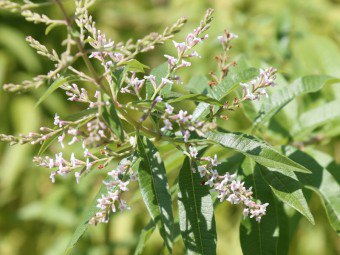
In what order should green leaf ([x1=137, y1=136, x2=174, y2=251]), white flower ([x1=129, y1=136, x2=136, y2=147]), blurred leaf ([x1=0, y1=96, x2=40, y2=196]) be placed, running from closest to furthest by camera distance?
green leaf ([x1=137, y1=136, x2=174, y2=251]) → white flower ([x1=129, y1=136, x2=136, y2=147]) → blurred leaf ([x1=0, y1=96, x2=40, y2=196])

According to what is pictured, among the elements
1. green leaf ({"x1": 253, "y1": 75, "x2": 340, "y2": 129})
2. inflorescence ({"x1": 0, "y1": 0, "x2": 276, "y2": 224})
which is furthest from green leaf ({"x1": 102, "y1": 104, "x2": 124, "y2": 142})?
green leaf ({"x1": 253, "y1": 75, "x2": 340, "y2": 129})

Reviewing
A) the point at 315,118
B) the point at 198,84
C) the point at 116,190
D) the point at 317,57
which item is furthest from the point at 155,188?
the point at 317,57

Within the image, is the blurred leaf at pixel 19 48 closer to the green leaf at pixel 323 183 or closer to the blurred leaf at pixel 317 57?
the blurred leaf at pixel 317 57

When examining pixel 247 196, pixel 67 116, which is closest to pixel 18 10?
pixel 67 116

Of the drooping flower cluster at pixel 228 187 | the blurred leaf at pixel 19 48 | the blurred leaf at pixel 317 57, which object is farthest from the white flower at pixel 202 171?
the blurred leaf at pixel 19 48

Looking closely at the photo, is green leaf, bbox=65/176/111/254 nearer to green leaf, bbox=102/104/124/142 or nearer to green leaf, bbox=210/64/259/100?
green leaf, bbox=102/104/124/142

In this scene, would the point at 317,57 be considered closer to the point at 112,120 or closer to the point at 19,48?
the point at 112,120
